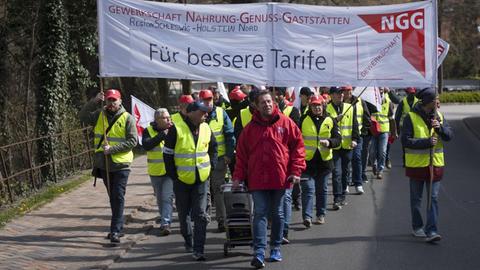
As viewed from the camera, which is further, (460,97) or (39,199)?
(460,97)

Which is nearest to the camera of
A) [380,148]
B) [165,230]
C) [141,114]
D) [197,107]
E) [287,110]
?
[197,107]

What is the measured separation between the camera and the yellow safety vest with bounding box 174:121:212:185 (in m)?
8.27

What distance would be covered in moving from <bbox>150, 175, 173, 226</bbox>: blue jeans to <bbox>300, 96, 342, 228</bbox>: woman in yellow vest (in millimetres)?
1782

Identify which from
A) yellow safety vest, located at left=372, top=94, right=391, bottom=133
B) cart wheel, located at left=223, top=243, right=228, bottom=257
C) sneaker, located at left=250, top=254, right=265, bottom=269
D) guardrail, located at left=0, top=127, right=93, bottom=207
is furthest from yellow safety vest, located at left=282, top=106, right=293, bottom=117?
guardrail, located at left=0, top=127, right=93, bottom=207

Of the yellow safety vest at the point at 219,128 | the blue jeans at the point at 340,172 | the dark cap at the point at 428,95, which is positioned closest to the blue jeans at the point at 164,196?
the yellow safety vest at the point at 219,128

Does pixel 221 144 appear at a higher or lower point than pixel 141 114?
lower

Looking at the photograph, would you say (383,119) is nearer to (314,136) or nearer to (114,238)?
(314,136)

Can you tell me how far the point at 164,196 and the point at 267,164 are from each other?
2665mm

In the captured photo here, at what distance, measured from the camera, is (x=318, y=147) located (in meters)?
10.3

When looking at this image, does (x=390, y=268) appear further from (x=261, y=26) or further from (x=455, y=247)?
(x=261, y=26)

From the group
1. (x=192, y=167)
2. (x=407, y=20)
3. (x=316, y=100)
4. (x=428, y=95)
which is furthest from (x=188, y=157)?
(x=407, y=20)

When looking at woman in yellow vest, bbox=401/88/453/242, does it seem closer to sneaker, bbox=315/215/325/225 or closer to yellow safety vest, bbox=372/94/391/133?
sneaker, bbox=315/215/325/225

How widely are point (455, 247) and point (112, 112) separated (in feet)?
14.3

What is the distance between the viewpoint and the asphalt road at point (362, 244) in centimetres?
803
